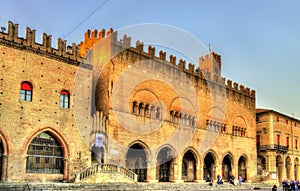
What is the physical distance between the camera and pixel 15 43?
2209cm

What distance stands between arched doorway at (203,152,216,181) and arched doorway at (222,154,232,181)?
2345 mm

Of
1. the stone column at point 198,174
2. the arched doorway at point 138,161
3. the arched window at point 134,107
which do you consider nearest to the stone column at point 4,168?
the arched doorway at point 138,161

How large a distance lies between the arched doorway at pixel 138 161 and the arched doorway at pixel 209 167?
8.45 metres

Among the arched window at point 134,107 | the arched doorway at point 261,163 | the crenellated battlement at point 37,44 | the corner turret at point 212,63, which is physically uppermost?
the corner turret at point 212,63

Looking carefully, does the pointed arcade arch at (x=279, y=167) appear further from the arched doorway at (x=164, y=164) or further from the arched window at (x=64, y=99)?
the arched window at (x=64, y=99)

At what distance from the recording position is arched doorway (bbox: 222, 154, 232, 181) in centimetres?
3797

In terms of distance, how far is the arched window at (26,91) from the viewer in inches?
871

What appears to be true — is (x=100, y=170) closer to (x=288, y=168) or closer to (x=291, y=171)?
(x=291, y=171)

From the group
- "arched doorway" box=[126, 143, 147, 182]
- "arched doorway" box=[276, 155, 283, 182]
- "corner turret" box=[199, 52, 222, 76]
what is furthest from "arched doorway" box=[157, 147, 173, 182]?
"arched doorway" box=[276, 155, 283, 182]

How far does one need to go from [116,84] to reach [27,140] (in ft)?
27.3

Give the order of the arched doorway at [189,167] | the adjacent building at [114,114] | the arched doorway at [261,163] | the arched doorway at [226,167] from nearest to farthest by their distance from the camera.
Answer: the adjacent building at [114,114]
the arched doorway at [189,167]
the arched doorway at [226,167]
the arched doorway at [261,163]

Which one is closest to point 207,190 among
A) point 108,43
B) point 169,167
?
point 169,167

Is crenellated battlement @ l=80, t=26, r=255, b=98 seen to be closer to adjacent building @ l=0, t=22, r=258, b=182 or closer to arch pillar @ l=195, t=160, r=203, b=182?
adjacent building @ l=0, t=22, r=258, b=182

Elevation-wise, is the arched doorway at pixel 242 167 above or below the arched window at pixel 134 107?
below
